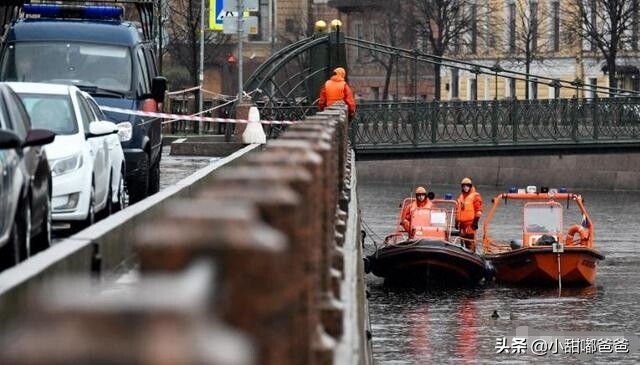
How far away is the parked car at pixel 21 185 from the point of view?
10.4 metres

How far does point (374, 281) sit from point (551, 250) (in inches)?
178

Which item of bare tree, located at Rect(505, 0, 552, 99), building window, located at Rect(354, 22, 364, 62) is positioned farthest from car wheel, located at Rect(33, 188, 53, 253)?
building window, located at Rect(354, 22, 364, 62)

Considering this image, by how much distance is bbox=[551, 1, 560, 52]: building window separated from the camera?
84750mm

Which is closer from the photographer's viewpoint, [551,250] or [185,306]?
[185,306]

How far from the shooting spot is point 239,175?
319 centimetres

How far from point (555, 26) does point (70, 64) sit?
222 feet

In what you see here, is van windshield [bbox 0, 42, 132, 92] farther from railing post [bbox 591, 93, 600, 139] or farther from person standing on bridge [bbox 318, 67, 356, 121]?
railing post [bbox 591, 93, 600, 139]

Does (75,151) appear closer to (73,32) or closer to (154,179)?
(73,32)

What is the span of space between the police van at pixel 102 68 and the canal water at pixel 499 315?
7.24m

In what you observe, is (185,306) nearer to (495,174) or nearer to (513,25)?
(495,174)

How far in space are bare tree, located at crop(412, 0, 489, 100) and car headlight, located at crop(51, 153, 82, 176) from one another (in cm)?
6741

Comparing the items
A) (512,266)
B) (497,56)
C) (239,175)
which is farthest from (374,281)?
(497,56)

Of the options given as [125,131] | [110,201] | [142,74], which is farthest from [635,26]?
[110,201]

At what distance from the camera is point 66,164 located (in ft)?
48.4
